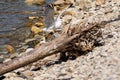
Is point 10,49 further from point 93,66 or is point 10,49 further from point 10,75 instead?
point 93,66

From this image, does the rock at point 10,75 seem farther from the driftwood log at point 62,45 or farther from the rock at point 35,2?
the rock at point 35,2

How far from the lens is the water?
1120 cm

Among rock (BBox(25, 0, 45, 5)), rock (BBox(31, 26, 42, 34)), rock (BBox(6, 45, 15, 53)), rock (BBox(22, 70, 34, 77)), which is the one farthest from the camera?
rock (BBox(25, 0, 45, 5))

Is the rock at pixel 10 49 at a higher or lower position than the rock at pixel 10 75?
lower

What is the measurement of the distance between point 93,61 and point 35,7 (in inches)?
340

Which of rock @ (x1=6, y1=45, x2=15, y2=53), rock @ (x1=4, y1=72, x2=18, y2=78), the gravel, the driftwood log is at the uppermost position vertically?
the driftwood log

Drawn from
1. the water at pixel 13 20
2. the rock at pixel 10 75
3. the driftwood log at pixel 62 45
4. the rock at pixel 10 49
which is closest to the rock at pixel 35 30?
the water at pixel 13 20

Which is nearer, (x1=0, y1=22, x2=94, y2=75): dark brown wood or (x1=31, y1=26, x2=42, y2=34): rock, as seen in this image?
(x1=0, y1=22, x2=94, y2=75): dark brown wood

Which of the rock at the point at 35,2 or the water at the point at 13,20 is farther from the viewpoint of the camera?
the rock at the point at 35,2

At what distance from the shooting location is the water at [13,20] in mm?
11195

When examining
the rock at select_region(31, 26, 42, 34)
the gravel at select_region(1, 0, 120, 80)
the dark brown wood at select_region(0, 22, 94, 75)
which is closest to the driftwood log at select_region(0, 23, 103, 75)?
the dark brown wood at select_region(0, 22, 94, 75)

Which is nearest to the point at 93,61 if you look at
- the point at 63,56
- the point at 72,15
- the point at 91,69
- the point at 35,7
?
the point at 91,69

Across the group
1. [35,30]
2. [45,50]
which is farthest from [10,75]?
[35,30]

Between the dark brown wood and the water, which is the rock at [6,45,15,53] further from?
the dark brown wood
